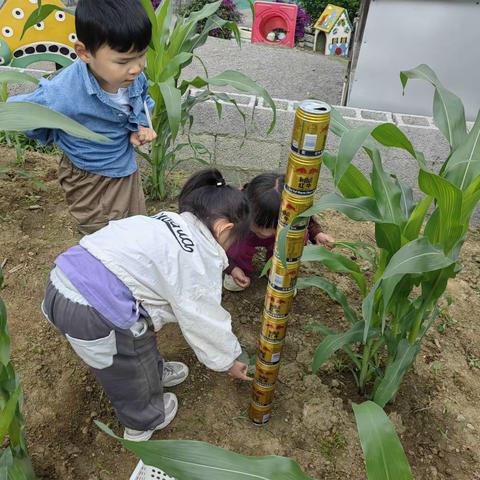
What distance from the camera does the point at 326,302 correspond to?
6.14 ft

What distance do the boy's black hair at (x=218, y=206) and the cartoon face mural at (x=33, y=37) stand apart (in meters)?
1.86

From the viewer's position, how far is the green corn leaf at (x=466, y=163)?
3.67ft

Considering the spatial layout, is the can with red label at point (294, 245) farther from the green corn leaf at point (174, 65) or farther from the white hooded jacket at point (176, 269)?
the green corn leaf at point (174, 65)

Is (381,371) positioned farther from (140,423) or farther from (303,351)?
(140,423)

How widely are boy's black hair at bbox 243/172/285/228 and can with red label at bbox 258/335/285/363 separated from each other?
425mm

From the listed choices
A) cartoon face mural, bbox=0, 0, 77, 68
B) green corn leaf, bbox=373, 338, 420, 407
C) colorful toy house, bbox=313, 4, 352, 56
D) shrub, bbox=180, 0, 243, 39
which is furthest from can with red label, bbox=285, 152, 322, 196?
colorful toy house, bbox=313, 4, 352, 56

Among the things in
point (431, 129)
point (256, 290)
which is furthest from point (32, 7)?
point (431, 129)

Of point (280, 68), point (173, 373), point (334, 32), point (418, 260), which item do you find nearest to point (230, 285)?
point (173, 373)

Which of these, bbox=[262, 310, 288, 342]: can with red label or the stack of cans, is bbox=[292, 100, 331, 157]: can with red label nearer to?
the stack of cans

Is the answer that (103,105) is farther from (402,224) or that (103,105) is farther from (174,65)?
(402,224)

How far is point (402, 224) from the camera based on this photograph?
1.24m

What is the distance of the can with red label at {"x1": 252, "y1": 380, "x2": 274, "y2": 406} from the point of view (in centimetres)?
131

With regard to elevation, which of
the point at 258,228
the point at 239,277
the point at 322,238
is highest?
→ the point at 258,228

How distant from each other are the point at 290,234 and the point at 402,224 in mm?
361
